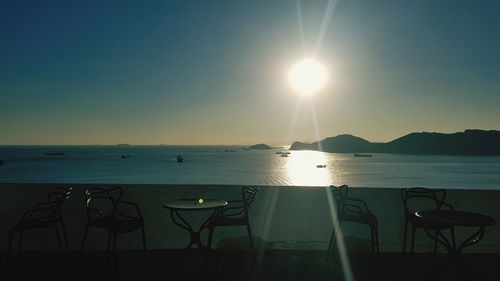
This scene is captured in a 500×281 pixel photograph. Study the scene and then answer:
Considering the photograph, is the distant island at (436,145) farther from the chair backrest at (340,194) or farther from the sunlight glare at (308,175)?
the chair backrest at (340,194)

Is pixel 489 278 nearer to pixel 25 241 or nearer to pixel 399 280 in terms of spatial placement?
pixel 399 280

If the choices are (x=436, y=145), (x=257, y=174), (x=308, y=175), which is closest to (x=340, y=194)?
(x=257, y=174)

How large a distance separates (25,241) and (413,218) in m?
4.32

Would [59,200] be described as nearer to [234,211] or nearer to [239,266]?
[239,266]

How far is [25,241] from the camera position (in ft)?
15.6

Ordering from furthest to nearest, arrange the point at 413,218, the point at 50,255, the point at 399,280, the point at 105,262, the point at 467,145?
the point at 467,145
the point at 50,255
the point at 105,262
the point at 413,218
the point at 399,280

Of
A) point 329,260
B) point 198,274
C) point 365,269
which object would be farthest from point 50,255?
point 365,269

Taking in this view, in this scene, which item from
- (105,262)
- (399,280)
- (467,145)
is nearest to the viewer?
(399,280)

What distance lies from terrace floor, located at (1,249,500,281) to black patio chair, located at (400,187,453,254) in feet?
0.93

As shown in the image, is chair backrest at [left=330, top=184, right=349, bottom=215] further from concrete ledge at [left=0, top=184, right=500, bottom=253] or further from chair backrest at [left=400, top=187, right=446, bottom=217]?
chair backrest at [left=400, top=187, right=446, bottom=217]

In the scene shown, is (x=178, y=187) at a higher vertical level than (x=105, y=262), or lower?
higher

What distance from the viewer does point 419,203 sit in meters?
4.67

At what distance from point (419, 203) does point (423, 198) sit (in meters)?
0.08

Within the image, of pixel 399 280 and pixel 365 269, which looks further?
pixel 365 269
